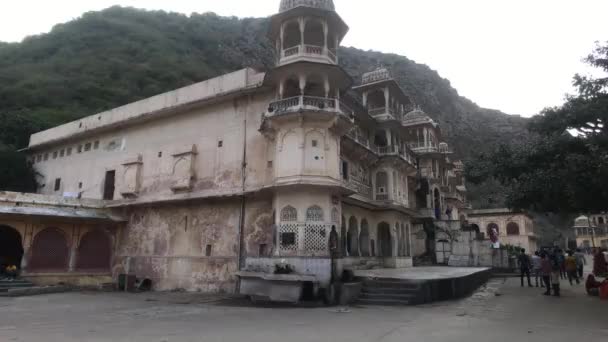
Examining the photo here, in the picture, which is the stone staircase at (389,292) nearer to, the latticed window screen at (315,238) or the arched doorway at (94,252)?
the latticed window screen at (315,238)

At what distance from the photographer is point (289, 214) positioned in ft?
56.6

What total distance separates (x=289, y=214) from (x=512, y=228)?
5061cm

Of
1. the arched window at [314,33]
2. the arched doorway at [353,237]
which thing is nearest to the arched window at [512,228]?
the arched doorway at [353,237]

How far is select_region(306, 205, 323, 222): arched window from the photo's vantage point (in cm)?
1703

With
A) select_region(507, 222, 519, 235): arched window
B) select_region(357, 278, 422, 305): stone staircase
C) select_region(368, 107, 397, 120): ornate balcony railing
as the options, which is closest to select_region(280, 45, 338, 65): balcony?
select_region(368, 107, 397, 120): ornate balcony railing

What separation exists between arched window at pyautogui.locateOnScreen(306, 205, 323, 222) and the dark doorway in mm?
14938

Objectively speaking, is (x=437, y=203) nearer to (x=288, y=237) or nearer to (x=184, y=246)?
(x=288, y=237)

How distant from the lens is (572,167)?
12.8 meters

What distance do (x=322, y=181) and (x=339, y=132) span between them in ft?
9.24

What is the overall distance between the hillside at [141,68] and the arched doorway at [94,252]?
13.4m

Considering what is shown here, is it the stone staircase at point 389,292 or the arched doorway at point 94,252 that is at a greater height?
the arched doorway at point 94,252

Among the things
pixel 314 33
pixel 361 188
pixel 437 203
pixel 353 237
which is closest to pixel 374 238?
pixel 353 237

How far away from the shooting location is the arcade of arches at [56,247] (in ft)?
69.5

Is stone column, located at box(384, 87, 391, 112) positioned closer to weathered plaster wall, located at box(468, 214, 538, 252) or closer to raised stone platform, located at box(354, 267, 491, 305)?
raised stone platform, located at box(354, 267, 491, 305)
